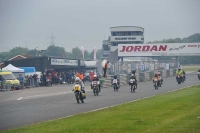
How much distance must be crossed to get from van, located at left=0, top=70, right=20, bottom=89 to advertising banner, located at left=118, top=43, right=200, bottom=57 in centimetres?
3445

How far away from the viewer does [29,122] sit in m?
16.0

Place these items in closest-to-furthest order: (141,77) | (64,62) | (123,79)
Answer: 1. (123,79)
2. (141,77)
3. (64,62)

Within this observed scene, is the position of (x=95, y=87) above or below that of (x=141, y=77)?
below

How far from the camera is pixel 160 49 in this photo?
78750 mm

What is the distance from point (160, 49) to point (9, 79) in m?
38.6

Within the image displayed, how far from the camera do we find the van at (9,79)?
45.2 meters

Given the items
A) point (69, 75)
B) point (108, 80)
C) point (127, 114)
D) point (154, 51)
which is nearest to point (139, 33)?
point (154, 51)

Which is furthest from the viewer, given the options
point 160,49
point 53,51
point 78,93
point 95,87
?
point 53,51

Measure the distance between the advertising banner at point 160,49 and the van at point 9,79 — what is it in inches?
1356

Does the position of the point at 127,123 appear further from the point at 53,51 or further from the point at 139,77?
the point at 53,51

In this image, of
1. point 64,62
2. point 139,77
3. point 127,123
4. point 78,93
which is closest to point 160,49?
point 64,62

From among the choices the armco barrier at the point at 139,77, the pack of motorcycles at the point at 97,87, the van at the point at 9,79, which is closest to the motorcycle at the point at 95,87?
the pack of motorcycles at the point at 97,87

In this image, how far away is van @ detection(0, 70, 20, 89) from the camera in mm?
45156

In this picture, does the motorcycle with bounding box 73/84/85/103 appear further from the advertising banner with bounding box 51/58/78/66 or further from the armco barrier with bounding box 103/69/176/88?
the advertising banner with bounding box 51/58/78/66
